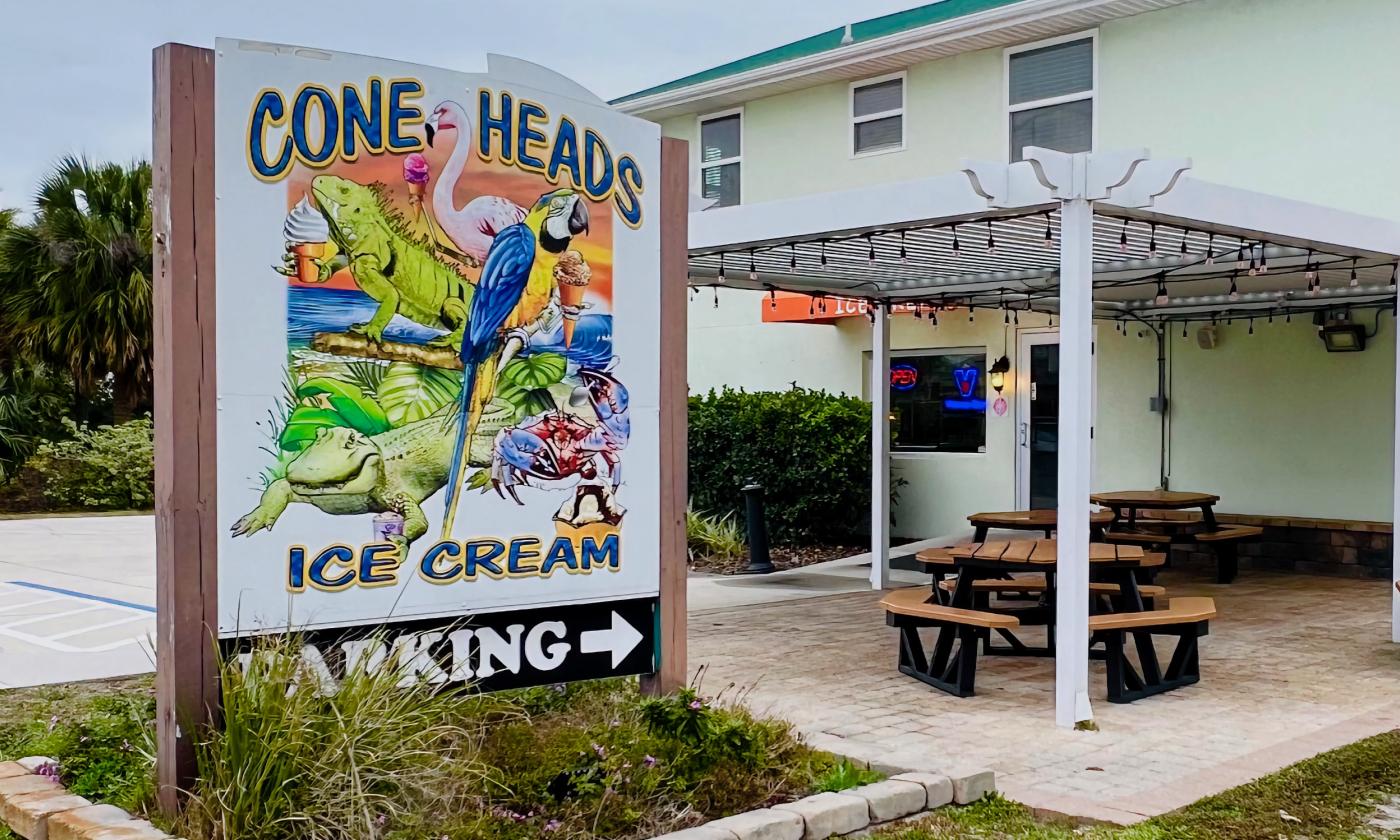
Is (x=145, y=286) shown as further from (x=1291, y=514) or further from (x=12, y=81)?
(x=1291, y=514)

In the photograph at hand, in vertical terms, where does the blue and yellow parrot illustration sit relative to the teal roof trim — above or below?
below

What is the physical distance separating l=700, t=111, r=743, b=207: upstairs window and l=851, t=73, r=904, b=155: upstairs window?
1.82m

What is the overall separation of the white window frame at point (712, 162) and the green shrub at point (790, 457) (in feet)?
10.00

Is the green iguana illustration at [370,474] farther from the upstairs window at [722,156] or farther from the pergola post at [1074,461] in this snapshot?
the upstairs window at [722,156]

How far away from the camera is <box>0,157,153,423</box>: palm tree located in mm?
20031

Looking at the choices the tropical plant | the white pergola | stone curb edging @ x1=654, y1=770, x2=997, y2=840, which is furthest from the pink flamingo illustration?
the tropical plant

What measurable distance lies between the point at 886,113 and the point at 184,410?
39.7 ft

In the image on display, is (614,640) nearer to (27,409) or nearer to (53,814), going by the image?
(53,814)

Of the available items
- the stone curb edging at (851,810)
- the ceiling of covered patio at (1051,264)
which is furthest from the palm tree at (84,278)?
the stone curb edging at (851,810)

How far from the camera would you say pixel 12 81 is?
28.5 meters

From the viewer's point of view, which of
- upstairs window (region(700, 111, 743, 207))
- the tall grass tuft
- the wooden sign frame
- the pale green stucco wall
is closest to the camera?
the tall grass tuft

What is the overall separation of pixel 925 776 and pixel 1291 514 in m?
9.43

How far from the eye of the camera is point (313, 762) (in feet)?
13.4

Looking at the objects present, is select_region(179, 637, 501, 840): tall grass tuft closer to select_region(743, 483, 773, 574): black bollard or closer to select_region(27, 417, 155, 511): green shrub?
select_region(743, 483, 773, 574): black bollard
